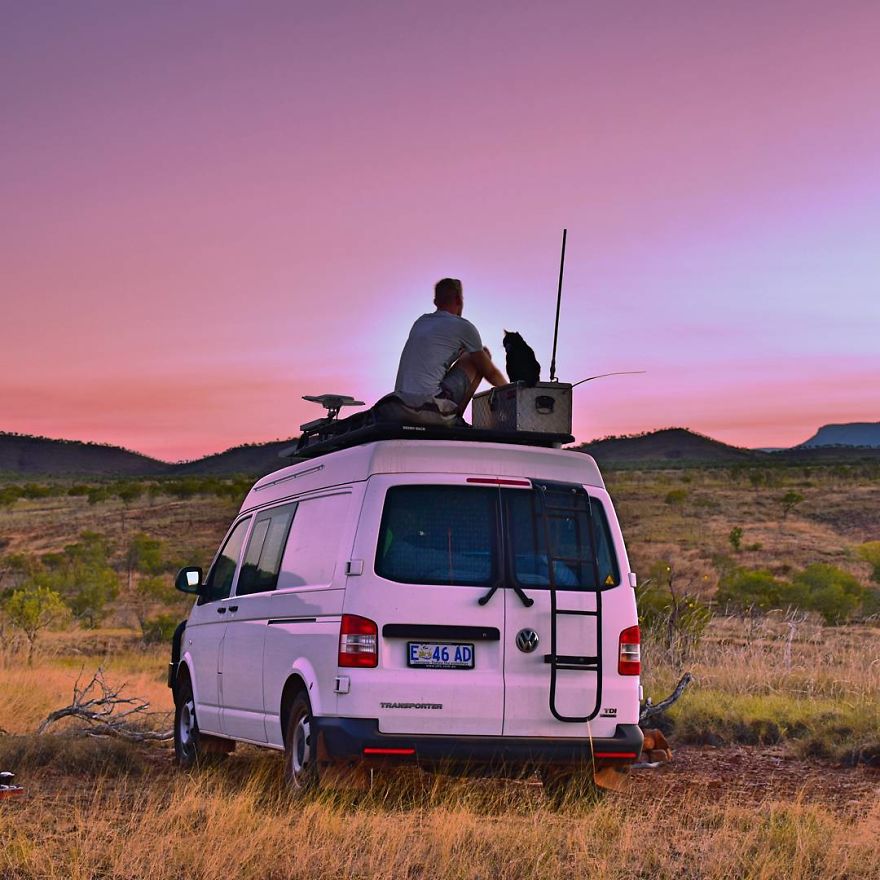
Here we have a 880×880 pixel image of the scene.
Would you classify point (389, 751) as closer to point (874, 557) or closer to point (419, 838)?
point (419, 838)

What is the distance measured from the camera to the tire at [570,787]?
8.32 m

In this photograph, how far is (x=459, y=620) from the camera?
7.80 metres

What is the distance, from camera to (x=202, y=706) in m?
10.6

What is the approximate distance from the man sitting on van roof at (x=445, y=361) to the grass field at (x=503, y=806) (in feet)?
8.85

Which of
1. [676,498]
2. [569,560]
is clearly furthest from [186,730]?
[676,498]

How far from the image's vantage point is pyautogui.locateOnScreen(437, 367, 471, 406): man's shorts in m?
9.55

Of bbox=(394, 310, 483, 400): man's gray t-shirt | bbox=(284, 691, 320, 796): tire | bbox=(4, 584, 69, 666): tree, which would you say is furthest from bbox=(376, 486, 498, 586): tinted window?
bbox=(4, 584, 69, 666): tree

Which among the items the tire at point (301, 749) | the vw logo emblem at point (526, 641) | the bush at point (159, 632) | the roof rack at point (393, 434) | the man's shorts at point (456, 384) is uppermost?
the man's shorts at point (456, 384)

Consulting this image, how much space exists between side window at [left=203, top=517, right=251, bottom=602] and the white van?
178 cm

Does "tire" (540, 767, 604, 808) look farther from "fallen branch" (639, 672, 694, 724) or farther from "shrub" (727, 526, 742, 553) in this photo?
"shrub" (727, 526, 742, 553)

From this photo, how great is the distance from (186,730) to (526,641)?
439cm

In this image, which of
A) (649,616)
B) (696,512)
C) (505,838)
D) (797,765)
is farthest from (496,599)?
(696,512)

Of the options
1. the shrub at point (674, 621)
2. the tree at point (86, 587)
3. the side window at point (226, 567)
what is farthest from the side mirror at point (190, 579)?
the tree at point (86, 587)

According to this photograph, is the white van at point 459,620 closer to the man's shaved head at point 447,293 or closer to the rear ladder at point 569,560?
the rear ladder at point 569,560
